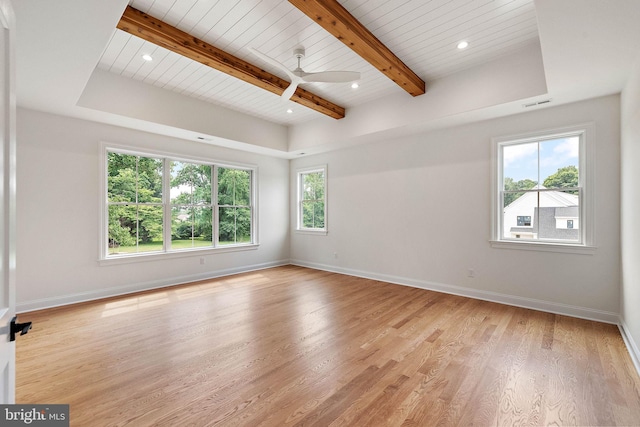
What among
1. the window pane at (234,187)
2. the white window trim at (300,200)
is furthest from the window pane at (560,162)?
the window pane at (234,187)

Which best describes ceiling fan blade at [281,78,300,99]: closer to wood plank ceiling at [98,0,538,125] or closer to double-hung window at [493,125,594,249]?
wood plank ceiling at [98,0,538,125]

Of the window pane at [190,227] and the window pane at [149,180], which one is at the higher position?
the window pane at [149,180]

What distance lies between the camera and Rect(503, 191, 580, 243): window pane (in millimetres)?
3600

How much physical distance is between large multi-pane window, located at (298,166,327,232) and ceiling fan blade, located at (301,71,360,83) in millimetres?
3159

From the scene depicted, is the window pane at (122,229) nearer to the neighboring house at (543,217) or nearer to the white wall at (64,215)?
the white wall at (64,215)

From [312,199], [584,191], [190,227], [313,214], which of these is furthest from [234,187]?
[584,191]

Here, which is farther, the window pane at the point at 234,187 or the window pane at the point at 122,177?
the window pane at the point at 234,187

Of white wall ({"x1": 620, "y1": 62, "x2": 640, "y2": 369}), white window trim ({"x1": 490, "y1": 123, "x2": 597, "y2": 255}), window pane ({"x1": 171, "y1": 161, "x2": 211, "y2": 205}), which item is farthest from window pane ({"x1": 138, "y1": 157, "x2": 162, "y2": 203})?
white wall ({"x1": 620, "y1": 62, "x2": 640, "y2": 369})

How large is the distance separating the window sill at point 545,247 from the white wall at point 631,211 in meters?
0.36

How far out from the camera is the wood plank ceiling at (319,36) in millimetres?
2598

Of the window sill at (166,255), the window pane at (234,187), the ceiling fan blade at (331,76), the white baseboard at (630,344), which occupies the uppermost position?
the ceiling fan blade at (331,76)

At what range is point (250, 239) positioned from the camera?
635 centimetres

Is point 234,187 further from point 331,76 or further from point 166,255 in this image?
point 331,76

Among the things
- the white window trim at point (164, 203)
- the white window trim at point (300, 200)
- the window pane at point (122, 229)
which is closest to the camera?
the white window trim at point (164, 203)
